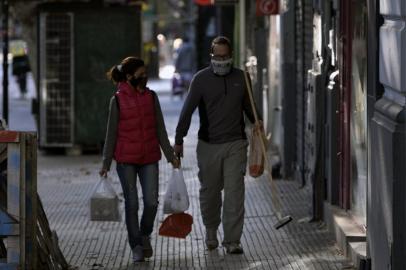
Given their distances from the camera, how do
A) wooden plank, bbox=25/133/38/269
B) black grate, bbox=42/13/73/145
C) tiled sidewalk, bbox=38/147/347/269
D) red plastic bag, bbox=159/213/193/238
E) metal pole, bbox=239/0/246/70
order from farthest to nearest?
metal pole, bbox=239/0/246/70 < black grate, bbox=42/13/73/145 < red plastic bag, bbox=159/213/193/238 < tiled sidewalk, bbox=38/147/347/269 < wooden plank, bbox=25/133/38/269

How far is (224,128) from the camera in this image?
33.4 feet

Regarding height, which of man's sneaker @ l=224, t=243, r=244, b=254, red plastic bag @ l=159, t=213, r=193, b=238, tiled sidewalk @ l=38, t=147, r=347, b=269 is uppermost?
red plastic bag @ l=159, t=213, r=193, b=238

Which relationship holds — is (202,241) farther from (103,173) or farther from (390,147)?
(390,147)

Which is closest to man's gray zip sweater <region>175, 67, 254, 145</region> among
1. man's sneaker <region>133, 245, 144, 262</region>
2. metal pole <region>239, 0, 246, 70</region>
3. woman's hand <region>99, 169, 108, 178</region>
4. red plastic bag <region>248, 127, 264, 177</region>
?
red plastic bag <region>248, 127, 264, 177</region>

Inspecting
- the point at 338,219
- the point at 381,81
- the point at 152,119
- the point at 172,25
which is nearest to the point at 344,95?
the point at 338,219

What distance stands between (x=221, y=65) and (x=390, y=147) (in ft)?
10.1

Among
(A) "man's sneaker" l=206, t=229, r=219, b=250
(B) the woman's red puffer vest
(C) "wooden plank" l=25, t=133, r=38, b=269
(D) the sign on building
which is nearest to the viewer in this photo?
(C) "wooden plank" l=25, t=133, r=38, b=269

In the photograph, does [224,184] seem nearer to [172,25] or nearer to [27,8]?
[27,8]

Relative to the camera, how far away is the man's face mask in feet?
33.3

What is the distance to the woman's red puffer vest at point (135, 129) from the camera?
9852 mm

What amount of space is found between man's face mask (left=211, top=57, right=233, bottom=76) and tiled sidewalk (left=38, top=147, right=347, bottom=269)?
1.52m

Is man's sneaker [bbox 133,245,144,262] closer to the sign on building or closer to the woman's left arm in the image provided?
the woman's left arm

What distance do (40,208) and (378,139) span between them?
2.61 m

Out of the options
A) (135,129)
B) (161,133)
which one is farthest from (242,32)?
(135,129)
